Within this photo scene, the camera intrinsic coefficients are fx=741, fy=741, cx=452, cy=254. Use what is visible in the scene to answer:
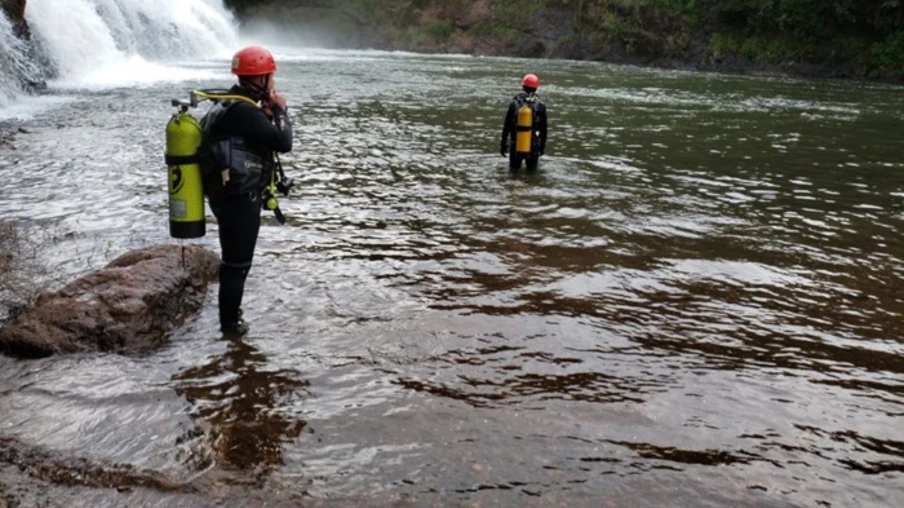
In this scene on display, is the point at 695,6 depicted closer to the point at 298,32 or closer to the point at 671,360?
the point at 298,32

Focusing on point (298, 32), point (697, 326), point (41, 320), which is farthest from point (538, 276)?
point (298, 32)

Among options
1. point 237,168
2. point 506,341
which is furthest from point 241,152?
point 506,341

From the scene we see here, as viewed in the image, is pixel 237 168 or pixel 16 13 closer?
pixel 237 168

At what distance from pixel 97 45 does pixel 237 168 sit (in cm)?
2351

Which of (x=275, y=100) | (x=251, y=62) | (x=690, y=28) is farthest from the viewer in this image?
Result: (x=690, y=28)

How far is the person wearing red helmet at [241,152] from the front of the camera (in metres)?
5.18

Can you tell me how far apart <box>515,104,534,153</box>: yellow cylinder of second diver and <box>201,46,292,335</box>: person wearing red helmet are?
6.56m

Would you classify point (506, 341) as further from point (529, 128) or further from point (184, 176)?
point (529, 128)

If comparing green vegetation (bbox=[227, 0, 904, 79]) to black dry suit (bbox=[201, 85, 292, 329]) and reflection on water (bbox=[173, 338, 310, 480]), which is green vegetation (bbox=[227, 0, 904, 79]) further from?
reflection on water (bbox=[173, 338, 310, 480])

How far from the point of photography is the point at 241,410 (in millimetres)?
4566

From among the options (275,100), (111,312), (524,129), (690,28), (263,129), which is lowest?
(111,312)

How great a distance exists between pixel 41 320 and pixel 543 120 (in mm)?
8293

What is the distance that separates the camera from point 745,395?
5.00 metres

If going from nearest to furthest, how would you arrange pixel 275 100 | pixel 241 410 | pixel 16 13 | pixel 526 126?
pixel 241 410 → pixel 275 100 → pixel 526 126 → pixel 16 13
